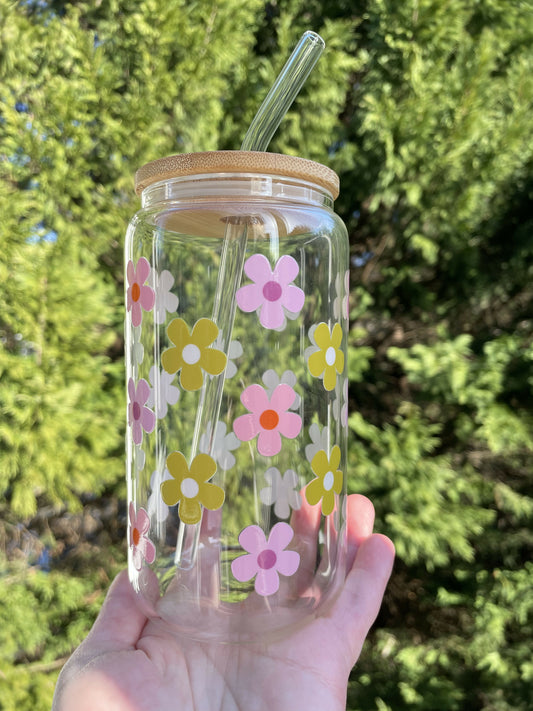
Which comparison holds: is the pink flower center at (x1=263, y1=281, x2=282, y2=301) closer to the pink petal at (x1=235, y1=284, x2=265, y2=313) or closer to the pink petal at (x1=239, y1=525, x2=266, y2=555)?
the pink petal at (x1=235, y1=284, x2=265, y2=313)

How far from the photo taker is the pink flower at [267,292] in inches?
28.7

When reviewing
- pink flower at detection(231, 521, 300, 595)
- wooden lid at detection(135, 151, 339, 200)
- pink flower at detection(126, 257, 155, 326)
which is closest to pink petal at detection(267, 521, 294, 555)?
pink flower at detection(231, 521, 300, 595)

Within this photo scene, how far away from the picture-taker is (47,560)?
5.11 ft

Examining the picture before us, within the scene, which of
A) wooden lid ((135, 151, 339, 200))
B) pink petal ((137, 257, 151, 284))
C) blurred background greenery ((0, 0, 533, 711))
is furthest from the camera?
blurred background greenery ((0, 0, 533, 711))

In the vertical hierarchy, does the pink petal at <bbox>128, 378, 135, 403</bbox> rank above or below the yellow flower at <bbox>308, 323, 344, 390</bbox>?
below

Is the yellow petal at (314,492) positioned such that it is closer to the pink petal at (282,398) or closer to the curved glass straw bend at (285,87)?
the pink petal at (282,398)

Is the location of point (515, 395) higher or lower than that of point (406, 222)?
lower

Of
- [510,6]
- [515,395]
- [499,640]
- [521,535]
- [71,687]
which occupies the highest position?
[510,6]

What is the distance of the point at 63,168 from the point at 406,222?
81 cm

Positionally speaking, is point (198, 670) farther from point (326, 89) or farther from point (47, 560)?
point (326, 89)

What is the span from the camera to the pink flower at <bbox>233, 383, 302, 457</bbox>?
735 millimetres

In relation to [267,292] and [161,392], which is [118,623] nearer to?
[161,392]

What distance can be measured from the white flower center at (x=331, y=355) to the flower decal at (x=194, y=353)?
5.5 inches

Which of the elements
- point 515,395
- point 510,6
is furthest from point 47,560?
point 510,6
